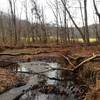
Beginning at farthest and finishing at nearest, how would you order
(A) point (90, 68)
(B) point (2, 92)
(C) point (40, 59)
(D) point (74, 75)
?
(C) point (40, 59) → (D) point (74, 75) → (A) point (90, 68) → (B) point (2, 92)

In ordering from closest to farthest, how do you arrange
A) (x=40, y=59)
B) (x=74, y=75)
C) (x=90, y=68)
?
1. (x=90, y=68)
2. (x=74, y=75)
3. (x=40, y=59)

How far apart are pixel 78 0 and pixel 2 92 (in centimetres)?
3708

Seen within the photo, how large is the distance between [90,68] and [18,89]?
459 cm

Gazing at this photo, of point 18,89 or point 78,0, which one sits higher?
point 78,0

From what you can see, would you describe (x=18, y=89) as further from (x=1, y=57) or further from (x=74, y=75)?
(x=1, y=57)

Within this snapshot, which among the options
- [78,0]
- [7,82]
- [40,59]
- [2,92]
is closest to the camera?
[2,92]

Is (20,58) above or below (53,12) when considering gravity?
below

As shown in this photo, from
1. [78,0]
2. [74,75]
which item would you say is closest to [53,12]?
[78,0]

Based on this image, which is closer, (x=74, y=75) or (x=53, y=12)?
(x=74, y=75)

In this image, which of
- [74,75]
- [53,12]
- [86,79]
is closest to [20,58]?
[74,75]

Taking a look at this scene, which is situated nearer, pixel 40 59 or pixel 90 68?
pixel 90 68

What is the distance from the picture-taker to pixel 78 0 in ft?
150

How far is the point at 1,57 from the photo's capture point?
86.2 ft

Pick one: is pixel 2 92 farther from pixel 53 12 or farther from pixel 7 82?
pixel 53 12
